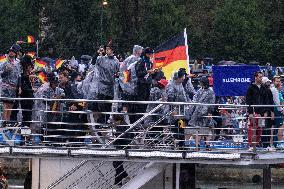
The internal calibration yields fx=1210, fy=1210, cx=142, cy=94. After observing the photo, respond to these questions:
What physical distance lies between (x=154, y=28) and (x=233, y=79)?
38574 mm

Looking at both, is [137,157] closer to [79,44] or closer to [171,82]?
[171,82]

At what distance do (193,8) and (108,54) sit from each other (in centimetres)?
5307

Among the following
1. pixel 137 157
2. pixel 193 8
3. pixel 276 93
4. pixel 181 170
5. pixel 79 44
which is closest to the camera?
pixel 137 157

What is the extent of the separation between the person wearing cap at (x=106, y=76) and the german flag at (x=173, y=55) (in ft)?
15.7

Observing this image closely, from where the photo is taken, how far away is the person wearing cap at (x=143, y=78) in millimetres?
28438

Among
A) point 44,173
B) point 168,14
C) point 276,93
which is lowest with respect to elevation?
point 44,173

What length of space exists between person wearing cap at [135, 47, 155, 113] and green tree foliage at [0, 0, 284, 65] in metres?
40.9

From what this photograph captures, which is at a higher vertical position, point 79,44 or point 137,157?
point 79,44

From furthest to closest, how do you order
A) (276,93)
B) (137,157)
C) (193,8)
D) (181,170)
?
(193,8) < (276,93) < (181,170) < (137,157)

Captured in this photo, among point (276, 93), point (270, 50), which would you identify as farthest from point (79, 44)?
point (276, 93)

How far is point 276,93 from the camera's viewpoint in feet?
102

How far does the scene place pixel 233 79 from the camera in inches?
1307

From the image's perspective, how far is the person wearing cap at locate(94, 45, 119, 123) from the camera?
29031 mm

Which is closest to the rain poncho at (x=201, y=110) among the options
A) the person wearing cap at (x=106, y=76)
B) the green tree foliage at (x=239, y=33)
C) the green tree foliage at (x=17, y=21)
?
the person wearing cap at (x=106, y=76)
